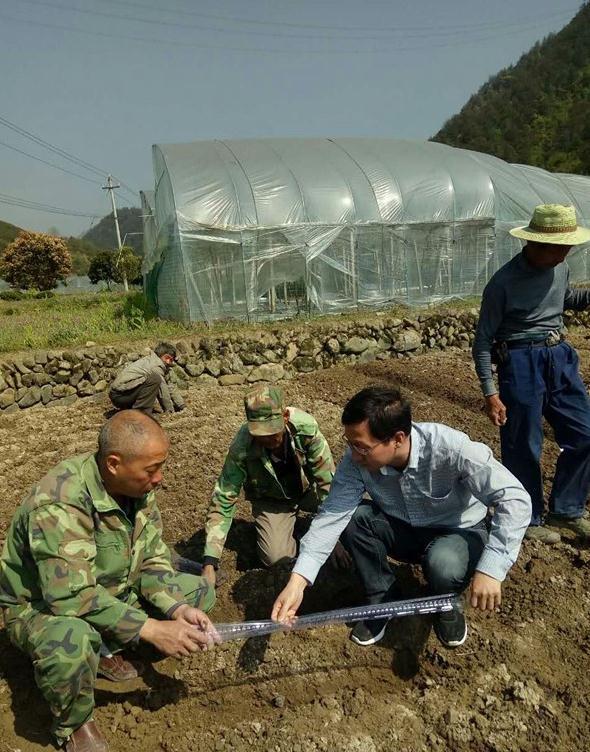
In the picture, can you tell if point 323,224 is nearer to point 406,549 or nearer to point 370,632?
point 406,549

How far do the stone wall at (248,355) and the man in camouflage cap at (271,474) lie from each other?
5.21m

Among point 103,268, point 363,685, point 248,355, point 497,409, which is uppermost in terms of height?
point 103,268

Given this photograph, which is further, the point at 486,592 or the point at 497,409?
the point at 497,409

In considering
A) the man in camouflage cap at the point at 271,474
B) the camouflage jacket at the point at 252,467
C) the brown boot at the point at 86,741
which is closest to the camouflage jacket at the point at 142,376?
the man in camouflage cap at the point at 271,474

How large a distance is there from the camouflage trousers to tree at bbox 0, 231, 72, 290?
34938 millimetres

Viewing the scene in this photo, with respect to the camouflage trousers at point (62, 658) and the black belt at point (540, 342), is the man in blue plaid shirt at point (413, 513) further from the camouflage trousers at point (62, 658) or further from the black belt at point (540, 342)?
the black belt at point (540, 342)

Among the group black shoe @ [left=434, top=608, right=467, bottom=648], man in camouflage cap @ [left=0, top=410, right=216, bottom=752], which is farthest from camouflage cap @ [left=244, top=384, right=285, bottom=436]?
black shoe @ [left=434, top=608, right=467, bottom=648]

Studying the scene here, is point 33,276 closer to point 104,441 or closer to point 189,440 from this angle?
point 189,440

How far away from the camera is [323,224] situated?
34.4ft

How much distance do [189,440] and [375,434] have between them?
3847 millimetres

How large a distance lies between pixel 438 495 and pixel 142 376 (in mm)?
4425

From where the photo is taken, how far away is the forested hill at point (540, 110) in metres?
36.9

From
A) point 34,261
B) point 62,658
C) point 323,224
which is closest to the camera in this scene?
point 62,658

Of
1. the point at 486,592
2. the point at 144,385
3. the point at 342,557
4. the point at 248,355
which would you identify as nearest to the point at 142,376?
the point at 144,385
